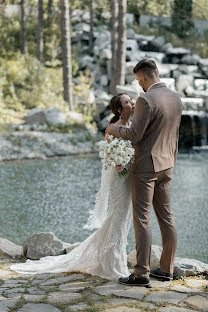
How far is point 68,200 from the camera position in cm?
1009

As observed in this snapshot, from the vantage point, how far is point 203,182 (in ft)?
40.3

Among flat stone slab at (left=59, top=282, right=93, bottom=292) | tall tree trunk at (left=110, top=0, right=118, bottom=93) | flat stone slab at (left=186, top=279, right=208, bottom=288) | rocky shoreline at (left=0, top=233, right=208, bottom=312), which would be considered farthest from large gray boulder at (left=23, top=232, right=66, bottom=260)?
tall tree trunk at (left=110, top=0, right=118, bottom=93)

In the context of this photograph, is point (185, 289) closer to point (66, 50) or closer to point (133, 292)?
point (133, 292)

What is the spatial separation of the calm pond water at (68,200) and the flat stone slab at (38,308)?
2910 millimetres

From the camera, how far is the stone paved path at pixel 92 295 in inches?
163

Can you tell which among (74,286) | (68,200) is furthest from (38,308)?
(68,200)

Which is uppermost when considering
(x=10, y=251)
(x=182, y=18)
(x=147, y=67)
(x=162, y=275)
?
(x=182, y=18)

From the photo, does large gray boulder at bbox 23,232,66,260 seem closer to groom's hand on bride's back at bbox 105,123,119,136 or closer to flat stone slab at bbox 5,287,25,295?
flat stone slab at bbox 5,287,25,295

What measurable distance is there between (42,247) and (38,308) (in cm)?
183

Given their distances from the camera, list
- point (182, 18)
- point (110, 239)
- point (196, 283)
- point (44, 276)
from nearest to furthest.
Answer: point (196, 283) < point (110, 239) < point (44, 276) < point (182, 18)

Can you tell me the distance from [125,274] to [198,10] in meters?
33.3

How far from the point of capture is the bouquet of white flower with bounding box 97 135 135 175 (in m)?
4.59

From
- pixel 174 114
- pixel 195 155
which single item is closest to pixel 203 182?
pixel 195 155

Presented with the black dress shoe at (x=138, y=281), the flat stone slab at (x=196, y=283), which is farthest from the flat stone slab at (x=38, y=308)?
the flat stone slab at (x=196, y=283)
